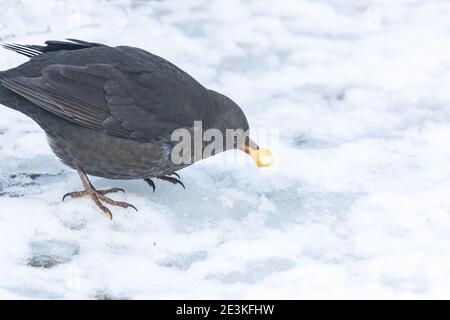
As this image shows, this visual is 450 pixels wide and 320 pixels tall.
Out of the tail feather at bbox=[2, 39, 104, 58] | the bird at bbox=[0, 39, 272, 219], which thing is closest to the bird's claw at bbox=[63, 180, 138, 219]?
the bird at bbox=[0, 39, 272, 219]

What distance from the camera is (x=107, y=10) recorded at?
791cm

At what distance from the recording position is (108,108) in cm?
470

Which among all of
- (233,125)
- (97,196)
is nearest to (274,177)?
(233,125)

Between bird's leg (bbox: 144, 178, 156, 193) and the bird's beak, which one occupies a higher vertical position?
the bird's beak

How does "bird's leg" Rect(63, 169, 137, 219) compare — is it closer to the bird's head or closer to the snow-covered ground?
the snow-covered ground

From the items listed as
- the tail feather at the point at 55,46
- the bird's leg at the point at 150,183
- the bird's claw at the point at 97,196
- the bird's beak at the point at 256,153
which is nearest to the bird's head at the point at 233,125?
the bird's beak at the point at 256,153

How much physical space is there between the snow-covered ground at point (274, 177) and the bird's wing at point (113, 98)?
514mm

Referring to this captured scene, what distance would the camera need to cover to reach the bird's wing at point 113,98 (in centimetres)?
467

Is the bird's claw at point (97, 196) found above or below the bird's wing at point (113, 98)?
below

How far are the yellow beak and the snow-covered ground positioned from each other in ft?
0.45

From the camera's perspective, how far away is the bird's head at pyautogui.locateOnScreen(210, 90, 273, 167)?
16.3 feet

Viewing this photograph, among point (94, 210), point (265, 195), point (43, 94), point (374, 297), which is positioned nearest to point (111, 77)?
point (43, 94)

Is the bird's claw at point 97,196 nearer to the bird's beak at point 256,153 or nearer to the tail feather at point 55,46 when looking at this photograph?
the bird's beak at point 256,153

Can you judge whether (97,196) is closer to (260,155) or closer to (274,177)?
(260,155)
